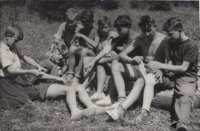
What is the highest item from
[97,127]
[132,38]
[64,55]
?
[132,38]

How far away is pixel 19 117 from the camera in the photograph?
11.8 ft

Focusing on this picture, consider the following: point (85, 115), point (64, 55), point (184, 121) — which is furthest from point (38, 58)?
point (184, 121)

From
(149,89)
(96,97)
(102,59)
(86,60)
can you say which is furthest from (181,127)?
(86,60)

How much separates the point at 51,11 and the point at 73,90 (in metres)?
6.91

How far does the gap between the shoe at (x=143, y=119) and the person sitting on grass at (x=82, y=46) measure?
159cm

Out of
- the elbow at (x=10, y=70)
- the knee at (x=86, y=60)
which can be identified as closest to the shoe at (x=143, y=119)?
the knee at (x=86, y=60)

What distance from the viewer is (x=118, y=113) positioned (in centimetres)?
341

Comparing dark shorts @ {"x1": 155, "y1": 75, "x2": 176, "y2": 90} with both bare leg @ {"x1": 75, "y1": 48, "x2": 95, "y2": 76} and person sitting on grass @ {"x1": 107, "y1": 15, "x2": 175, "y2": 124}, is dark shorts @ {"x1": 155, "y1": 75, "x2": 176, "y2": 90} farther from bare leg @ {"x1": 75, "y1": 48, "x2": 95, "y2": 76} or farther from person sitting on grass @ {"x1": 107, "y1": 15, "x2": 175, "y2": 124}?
bare leg @ {"x1": 75, "y1": 48, "x2": 95, "y2": 76}

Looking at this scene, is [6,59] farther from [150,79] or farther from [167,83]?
[167,83]

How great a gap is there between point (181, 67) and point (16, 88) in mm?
2416

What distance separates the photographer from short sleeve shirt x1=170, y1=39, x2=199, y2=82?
144 inches

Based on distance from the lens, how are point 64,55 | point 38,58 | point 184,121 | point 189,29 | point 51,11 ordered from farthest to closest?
point 51,11, point 189,29, point 38,58, point 64,55, point 184,121

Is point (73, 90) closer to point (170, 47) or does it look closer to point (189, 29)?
point (170, 47)

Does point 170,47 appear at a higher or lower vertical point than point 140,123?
higher
